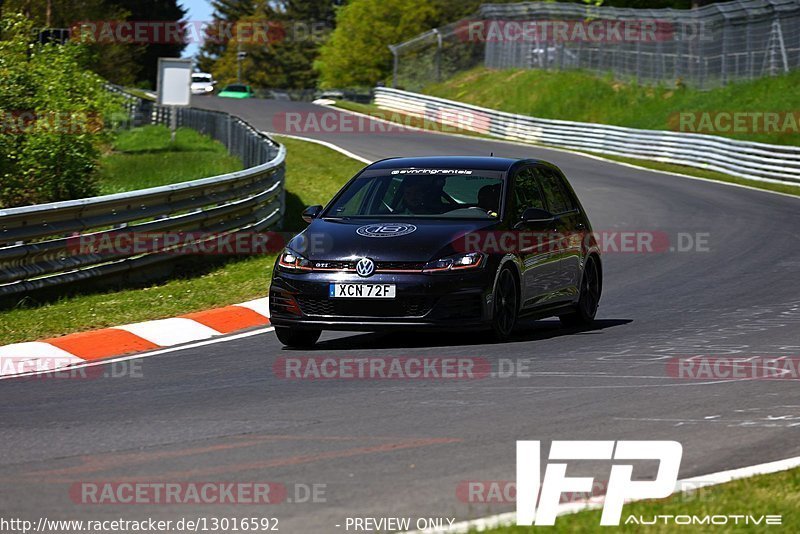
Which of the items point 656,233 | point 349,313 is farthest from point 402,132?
point 349,313

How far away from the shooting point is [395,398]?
8.41 metres

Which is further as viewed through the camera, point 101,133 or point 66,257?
point 101,133

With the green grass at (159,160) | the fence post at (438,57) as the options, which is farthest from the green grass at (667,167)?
the fence post at (438,57)

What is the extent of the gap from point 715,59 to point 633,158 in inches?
398

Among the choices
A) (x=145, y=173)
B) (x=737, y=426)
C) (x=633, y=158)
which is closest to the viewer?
(x=737, y=426)

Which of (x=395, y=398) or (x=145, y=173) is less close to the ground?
(x=395, y=398)

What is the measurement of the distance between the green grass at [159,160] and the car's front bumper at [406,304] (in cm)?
1617

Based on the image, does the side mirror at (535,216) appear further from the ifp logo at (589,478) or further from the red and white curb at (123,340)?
the ifp logo at (589,478)

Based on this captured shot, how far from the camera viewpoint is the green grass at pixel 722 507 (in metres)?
5.28

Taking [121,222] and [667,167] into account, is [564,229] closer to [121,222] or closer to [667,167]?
[121,222]

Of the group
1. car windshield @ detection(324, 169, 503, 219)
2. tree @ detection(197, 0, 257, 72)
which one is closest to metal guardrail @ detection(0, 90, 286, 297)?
car windshield @ detection(324, 169, 503, 219)

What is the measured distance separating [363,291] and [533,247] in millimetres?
1865

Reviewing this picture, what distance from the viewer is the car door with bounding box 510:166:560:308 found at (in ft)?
37.9

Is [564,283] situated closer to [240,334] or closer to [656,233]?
[240,334]
